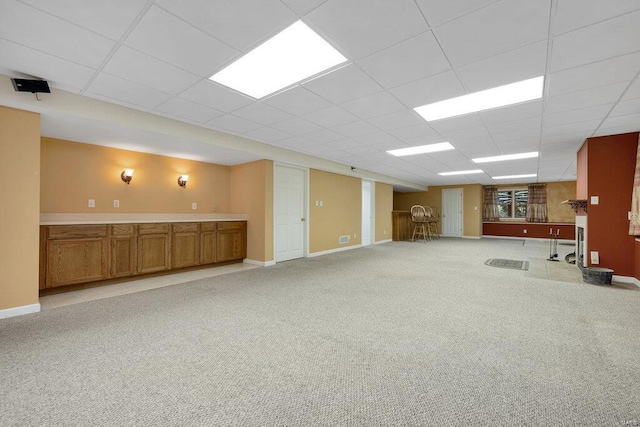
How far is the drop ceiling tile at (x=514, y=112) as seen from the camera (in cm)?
328

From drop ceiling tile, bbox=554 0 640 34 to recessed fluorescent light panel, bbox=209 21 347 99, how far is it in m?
1.51

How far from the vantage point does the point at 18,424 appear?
137 centimetres

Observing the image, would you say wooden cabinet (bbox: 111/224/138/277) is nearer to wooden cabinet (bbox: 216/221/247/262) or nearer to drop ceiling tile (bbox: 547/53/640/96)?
wooden cabinet (bbox: 216/221/247/262)

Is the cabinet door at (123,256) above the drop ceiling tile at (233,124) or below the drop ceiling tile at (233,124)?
below

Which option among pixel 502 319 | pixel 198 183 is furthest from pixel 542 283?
pixel 198 183

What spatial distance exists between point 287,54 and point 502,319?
10.8 feet

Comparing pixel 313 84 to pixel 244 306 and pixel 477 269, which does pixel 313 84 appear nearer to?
pixel 244 306

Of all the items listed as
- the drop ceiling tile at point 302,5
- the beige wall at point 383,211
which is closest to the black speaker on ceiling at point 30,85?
the drop ceiling tile at point 302,5

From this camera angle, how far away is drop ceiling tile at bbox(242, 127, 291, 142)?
14.3ft

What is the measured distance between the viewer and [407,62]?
237 cm

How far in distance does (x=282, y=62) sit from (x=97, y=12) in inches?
51.7

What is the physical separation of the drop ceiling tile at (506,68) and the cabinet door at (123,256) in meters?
5.00

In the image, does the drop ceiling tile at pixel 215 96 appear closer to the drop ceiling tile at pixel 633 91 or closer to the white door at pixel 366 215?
the drop ceiling tile at pixel 633 91

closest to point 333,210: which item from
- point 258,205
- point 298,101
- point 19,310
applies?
point 258,205
